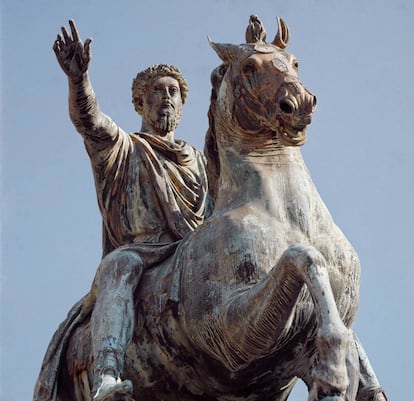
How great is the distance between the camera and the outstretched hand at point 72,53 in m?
13.1

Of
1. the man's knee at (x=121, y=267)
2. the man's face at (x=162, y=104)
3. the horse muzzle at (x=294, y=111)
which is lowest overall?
the man's knee at (x=121, y=267)

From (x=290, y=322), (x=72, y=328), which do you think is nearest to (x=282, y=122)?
(x=290, y=322)

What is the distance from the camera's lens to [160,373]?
12461 millimetres

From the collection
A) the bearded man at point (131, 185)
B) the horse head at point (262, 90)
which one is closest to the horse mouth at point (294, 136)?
the horse head at point (262, 90)

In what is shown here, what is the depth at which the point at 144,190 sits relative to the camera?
1405 centimetres

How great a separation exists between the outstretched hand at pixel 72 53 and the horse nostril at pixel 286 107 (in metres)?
2.02

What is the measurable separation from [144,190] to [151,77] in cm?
122

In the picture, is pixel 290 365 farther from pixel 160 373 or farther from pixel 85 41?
pixel 85 41

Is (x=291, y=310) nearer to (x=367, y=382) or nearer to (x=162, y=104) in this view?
(x=367, y=382)

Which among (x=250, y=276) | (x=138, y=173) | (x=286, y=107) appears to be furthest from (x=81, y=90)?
(x=250, y=276)

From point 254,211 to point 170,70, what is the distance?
2.94m

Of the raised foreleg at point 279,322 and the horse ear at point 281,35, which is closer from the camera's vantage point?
the raised foreleg at point 279,322

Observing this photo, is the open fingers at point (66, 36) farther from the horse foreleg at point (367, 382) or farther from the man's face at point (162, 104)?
the horse foreleg at point (367, 382)

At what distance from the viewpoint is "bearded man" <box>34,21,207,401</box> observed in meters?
12.6
